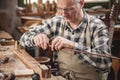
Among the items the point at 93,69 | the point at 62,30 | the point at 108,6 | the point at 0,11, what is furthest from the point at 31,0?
the point at 93,69

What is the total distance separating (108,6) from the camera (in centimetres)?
658

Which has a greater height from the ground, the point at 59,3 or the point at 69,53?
the point at 59,3

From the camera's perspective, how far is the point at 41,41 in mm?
2898

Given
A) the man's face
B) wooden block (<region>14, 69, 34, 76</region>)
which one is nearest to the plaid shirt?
the man's face

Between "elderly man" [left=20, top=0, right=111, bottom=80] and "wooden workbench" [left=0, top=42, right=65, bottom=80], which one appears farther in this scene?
"elderly man" [left=20, top=0, right=111, bottom=80]

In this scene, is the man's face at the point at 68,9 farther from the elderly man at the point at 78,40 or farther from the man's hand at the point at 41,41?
the man's hand at the point at 41,41

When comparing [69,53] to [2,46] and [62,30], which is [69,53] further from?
[2,46]

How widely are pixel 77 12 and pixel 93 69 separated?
63cm

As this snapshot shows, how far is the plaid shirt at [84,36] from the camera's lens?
9.43 feet

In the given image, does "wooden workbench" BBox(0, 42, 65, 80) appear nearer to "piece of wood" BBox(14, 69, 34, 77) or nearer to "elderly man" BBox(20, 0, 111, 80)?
"piece of wood" BBox(14, 69, 34, 77)

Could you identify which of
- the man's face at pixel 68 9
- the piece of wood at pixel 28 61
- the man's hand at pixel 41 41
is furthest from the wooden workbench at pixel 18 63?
the man's face at pixel 68 9

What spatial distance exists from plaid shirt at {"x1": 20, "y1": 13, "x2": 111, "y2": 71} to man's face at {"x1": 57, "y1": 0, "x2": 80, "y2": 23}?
0.51 feet

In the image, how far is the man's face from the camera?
301cm

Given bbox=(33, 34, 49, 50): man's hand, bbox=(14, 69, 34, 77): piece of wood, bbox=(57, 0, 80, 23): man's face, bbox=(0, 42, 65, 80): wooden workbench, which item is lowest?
bbox=(0, 42, 65, 80): wooden workbench
